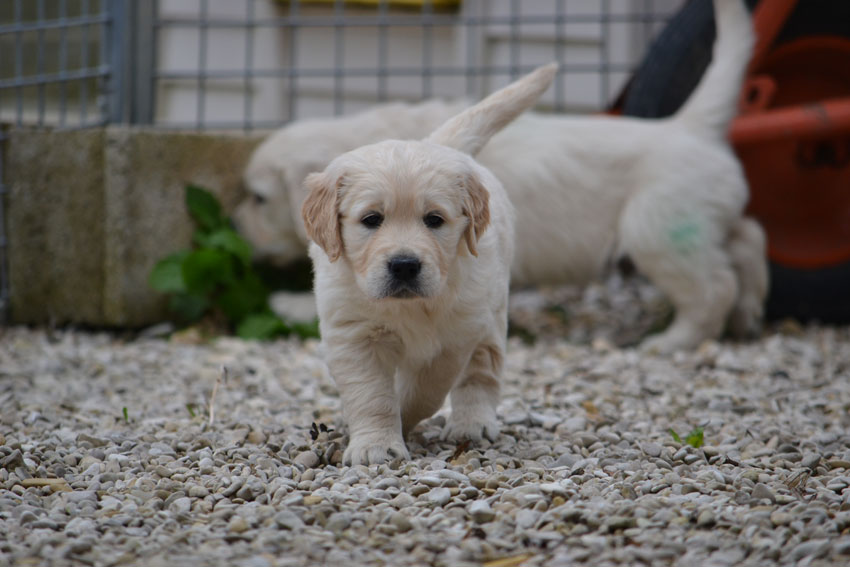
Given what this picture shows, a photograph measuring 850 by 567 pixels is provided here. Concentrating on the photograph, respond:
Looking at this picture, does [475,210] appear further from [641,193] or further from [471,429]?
[641,193]

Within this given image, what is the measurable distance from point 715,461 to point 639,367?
A: 1528 millimetres

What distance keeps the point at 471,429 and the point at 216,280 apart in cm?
240

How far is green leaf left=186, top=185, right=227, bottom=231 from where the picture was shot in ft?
15.6

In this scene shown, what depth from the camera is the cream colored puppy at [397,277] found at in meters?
2.28

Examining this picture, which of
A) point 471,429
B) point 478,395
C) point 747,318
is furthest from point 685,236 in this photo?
point 471,429

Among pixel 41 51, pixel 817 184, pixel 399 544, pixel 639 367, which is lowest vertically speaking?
pixel 639 367

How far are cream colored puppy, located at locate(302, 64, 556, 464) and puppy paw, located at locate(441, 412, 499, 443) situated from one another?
0.02m

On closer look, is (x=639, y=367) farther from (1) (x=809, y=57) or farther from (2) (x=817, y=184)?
(1) (x=809, y=57)

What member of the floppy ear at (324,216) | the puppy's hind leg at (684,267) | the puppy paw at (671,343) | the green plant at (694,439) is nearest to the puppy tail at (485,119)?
the floppy ear at (324,216)

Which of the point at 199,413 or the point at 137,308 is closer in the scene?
the point at 199,413

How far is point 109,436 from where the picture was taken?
2652 mm

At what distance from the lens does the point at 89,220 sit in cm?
467

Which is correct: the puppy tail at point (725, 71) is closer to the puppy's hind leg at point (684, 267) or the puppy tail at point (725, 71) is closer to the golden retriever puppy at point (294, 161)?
the puppy's hind leg at point (684, 267)

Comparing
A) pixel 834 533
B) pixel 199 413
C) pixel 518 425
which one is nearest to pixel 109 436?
pixel 199 413
